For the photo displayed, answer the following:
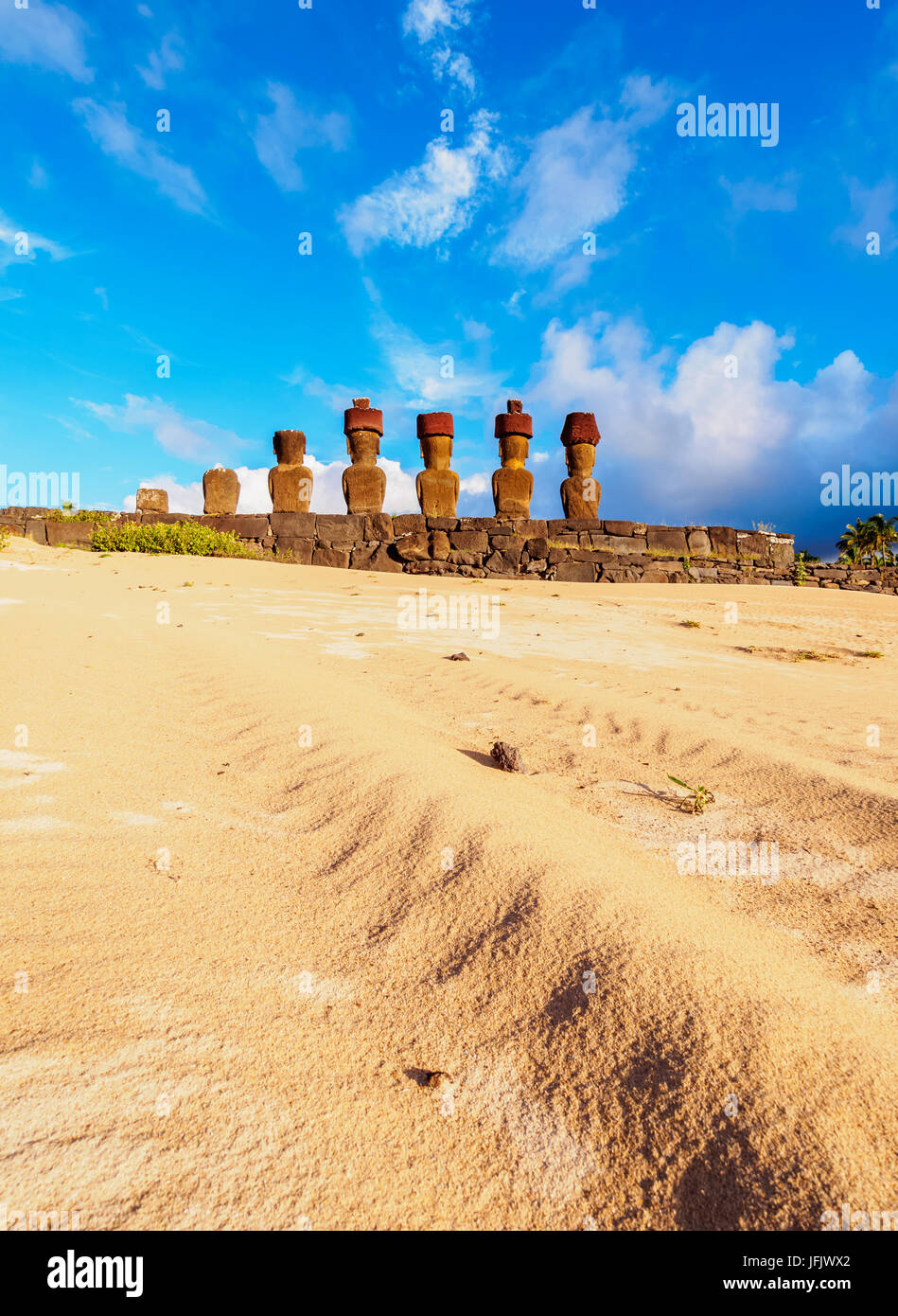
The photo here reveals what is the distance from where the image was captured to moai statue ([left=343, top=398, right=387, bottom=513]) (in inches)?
451

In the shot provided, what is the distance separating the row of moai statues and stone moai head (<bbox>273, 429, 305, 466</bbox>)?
2 cm

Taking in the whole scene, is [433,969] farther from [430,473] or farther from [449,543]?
[430,473]

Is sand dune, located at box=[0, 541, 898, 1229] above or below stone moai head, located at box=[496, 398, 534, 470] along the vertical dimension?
below

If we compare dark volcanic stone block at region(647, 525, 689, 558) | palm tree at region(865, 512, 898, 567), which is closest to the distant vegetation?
palm tree at region(865, 512, 898, 567)

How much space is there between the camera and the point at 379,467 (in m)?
11.6

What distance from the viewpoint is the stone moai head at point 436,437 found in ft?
37.8

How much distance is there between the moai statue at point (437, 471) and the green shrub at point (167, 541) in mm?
3300

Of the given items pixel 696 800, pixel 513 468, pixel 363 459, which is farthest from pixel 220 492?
pixel 696 800

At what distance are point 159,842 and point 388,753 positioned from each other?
80 centimetres

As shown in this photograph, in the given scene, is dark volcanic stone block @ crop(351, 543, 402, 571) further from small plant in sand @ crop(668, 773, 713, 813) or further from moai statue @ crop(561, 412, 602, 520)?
small plant in sand @ crop(668, 773, 713, 813)

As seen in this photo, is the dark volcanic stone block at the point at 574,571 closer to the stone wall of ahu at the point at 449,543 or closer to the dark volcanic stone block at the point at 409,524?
the stone wall of ahu at the point at 449,543

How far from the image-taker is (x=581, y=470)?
38.9 ft

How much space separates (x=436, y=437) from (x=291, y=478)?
8.51 feet

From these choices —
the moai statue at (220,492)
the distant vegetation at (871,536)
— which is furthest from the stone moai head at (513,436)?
the distant vegetation at (871,536)
